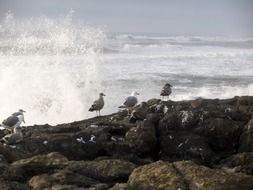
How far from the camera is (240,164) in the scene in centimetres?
597

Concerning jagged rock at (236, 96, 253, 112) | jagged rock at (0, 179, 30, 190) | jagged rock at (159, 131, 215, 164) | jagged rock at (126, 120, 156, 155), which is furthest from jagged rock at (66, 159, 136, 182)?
jagged rock at (236, 96, 253, 112)

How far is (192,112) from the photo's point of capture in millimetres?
7676

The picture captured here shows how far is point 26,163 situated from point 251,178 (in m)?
2.59

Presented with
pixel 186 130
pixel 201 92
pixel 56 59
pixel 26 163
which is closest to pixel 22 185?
pixel 26 163

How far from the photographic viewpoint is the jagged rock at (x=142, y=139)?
7.04m

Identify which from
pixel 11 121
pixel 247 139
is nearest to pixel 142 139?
pixel 247 139

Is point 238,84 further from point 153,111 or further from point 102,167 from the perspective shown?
point 102,167

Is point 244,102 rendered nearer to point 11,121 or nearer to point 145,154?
point 145,154

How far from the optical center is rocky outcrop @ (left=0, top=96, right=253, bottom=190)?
477 centimetres

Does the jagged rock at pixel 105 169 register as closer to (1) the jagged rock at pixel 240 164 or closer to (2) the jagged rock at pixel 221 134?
(1) the jagged rock at pixel 240 164

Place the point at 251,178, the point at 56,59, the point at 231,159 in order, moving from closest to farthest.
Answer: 1. the point at 251,178
2. the point at 231,159
3. the point at 56,59

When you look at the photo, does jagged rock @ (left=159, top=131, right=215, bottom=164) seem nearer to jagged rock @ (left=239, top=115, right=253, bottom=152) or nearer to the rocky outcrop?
the rocky outcrop

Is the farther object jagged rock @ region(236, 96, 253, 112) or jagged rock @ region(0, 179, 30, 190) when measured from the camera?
jagged rock @ region(236, 96, 253, 112)

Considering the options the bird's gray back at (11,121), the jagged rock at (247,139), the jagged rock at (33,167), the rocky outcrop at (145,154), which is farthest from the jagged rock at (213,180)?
the bird's gray back at (11,121)
